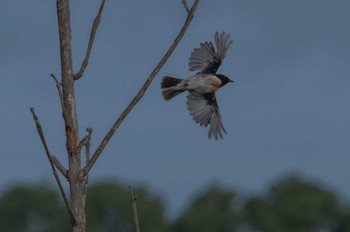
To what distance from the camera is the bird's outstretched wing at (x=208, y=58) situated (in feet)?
26.4

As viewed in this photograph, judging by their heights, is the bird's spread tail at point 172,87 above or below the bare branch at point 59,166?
above

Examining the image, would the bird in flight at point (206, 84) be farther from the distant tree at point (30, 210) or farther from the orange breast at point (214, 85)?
the distant tree at point (30, 210)

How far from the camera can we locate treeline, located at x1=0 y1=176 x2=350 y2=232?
111 m

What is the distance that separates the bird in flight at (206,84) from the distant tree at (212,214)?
347 ft

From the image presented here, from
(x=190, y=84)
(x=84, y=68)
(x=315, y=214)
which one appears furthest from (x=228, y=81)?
(x=315, y=214)

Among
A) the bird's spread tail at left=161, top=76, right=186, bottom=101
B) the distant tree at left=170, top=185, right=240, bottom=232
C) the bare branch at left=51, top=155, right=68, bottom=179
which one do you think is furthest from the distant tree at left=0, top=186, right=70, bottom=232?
→ the bare branch at left=51, top=155, right=68, bottom=179

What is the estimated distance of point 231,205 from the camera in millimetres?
117562

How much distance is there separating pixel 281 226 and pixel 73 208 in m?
112

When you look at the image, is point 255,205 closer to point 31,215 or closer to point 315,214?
point 315,214

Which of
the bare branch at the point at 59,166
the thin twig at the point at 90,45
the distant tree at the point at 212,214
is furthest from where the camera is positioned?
the distant tree at the point at 212,214

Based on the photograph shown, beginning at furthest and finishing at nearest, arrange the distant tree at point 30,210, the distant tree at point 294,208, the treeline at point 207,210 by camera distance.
Result: the distant tree at point 30,210 → the distant tree at point 294,208 → the treeline at point 207,210

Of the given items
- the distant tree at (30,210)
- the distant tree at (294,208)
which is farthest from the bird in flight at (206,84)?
the distant tree at (30,210)

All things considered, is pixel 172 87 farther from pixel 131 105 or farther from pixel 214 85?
pixel 131 105

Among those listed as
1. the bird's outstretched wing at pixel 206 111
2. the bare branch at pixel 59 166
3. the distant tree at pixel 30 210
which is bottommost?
the bare branch at pixel 59 166
